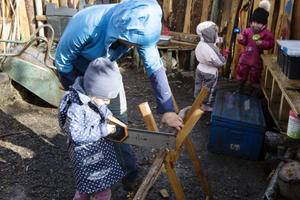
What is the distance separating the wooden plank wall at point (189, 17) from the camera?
236 inches

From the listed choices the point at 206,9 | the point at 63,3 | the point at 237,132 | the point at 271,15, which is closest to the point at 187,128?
the point at 237,132

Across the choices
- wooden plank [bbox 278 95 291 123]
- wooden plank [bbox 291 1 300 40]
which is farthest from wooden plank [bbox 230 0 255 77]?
wooden plank [bbox 278 95 291 123]

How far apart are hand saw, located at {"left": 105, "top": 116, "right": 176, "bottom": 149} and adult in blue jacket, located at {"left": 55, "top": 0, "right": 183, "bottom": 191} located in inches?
6.8

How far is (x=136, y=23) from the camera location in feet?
6.78

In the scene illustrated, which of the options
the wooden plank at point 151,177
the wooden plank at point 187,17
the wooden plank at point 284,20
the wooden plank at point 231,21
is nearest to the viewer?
the wooden plank at point 151,177

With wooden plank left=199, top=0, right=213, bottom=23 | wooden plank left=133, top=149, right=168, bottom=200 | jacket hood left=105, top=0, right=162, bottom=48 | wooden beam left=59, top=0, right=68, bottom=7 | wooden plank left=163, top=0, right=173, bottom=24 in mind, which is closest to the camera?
wooden plank left=133, top=149, right=168, bottom=200

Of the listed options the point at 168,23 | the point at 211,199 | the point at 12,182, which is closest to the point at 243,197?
the point at 211,199

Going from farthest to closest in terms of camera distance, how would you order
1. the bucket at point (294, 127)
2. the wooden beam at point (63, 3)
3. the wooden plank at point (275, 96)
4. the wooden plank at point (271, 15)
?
1. the wooden beam at point (63, 3)
2. the wooden plank at point (271, 15)
3. the wooden plank at point (275, 96)
4. the bucket at point (294, 127)

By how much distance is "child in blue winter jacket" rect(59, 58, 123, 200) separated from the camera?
2109 millimetres

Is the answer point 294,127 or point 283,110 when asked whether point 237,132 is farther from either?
point 294,127

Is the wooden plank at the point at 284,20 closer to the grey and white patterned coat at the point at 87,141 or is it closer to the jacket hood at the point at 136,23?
the jacket hood at the point at 136,23

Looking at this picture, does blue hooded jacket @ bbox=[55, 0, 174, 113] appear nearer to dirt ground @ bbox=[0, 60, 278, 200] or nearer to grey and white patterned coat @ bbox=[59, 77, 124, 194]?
grey and white patterned coat @ bbox=[59, 77, 124, 194]

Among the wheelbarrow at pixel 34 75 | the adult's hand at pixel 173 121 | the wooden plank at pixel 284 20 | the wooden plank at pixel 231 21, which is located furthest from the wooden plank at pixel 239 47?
the adult's hand at pixel 173 121

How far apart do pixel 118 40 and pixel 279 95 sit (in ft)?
9.89
